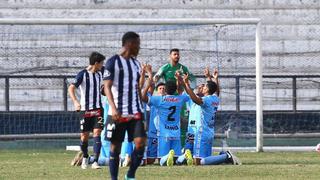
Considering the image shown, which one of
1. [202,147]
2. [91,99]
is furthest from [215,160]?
[91,99]

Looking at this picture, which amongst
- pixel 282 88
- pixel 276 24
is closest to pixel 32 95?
pixel 282 88

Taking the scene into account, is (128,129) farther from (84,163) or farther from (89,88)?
(89,88)

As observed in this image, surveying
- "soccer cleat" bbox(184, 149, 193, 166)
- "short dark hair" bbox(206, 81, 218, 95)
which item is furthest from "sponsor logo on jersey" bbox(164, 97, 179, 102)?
"soccer cleat" bbox(184, 149, 193, 166)

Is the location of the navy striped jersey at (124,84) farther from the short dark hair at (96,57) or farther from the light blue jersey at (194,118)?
the light blue jersey at (194,118)

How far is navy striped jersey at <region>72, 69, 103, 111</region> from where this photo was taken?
57.0 ft

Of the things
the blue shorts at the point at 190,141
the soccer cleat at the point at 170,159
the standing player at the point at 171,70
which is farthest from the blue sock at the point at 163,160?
the standing player at the point at 171,70

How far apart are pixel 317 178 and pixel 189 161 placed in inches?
141

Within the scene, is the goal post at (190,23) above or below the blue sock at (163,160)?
above

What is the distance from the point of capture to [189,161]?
1736 centimetres

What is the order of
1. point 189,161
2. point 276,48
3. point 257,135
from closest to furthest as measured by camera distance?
point 189,161 < point 257,135 < point 276,48

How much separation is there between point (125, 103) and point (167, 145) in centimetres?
501

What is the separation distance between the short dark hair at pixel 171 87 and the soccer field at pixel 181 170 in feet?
4.82

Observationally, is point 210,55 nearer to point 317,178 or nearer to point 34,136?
point 34,136

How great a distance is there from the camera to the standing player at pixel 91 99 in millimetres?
17219
